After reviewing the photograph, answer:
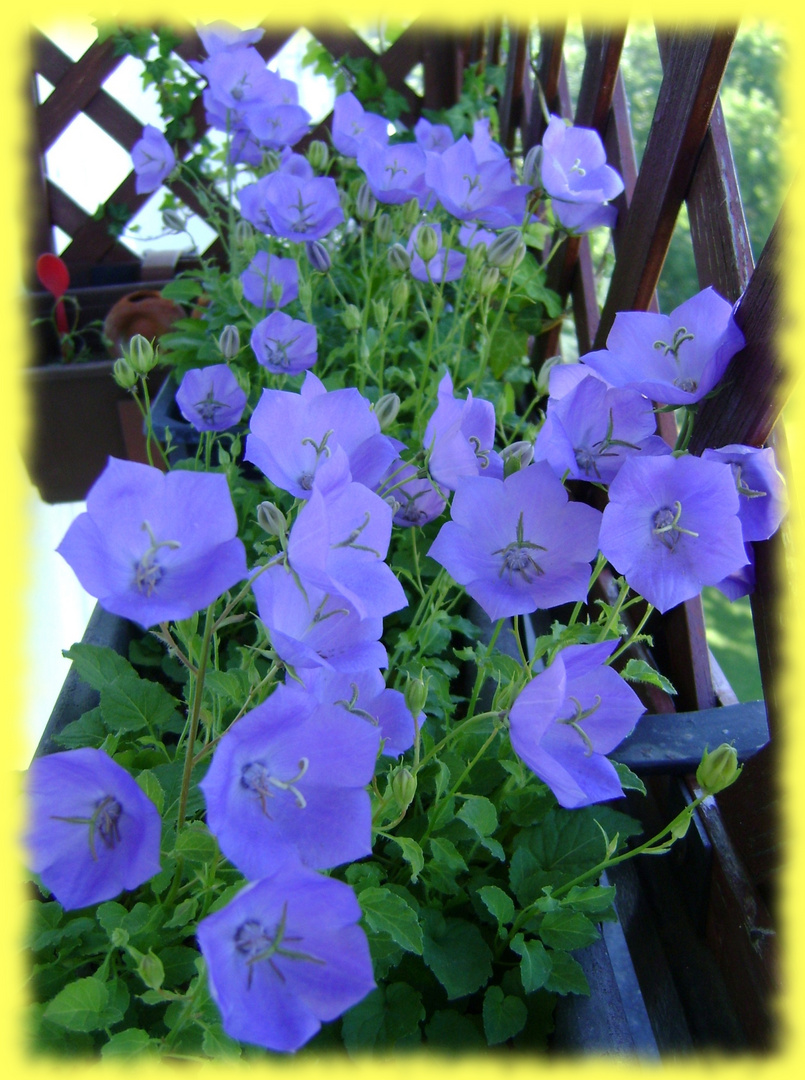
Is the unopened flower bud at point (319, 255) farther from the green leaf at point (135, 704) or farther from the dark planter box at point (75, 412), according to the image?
the dark planter box at point (75, 412)

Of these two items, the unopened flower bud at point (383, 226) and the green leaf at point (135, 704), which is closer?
the green leaf at point (135, 704)

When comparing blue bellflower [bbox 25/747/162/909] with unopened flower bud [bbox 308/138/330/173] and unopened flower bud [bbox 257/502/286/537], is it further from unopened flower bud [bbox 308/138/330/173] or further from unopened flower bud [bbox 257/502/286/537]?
unopened flower bud [bbox 308/138/330/173]

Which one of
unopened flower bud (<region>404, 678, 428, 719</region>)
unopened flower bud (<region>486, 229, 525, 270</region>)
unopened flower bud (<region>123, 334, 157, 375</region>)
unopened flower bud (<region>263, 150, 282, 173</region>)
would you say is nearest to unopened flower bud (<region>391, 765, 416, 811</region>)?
unopened flower bud (<region>404, 678, 428, 719</region>)

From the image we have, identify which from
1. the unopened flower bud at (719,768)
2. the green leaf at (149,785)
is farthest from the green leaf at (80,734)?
the unopened flower bud at (719,768)

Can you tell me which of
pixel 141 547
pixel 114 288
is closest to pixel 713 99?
pixel 141 547

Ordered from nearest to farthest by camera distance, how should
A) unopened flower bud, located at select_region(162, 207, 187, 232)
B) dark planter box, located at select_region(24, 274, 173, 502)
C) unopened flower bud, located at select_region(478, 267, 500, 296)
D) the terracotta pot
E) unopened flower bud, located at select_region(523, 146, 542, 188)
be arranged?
unopened flower bud, located at select_region(478, 267, 500, 296)
unopened flower bud, located at select_region(523, 146, 542, 188)
unopened flower bud, located at select_region(162, 207, 187, 232)
the terracotta pot
dark planter box, located at select_region(24, 274, 173, 502)

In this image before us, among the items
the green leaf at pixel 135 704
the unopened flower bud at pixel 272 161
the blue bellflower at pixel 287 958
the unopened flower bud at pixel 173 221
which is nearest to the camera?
the blue bellflower at pixel 287 958
